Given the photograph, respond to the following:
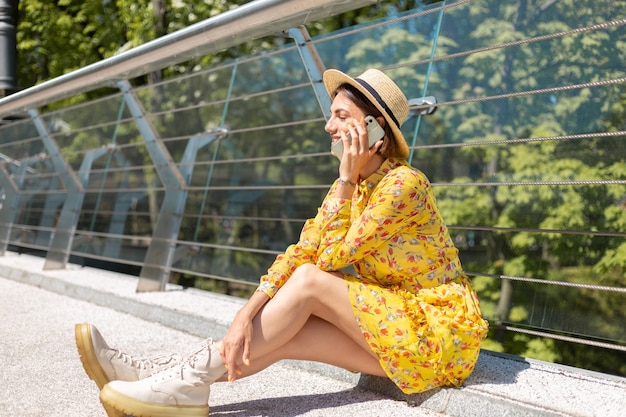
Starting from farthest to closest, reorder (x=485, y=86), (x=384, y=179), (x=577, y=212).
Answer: (x=485, y=86), (x=577, y=212), (x=384, y=179)

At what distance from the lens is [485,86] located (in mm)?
4008

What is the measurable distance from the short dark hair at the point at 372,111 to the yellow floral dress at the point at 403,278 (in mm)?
52

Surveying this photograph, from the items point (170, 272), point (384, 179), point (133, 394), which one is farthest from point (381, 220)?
point (170, 272)

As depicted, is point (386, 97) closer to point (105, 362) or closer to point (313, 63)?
point (313, 63)

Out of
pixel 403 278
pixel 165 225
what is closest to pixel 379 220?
pixel 403 278

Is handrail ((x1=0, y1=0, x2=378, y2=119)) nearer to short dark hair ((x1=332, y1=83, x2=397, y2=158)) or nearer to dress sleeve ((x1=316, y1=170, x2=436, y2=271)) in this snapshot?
short dark hair ((x1=332, y1=83, x2=397, y2=158))

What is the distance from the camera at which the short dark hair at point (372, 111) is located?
2334 millimetres

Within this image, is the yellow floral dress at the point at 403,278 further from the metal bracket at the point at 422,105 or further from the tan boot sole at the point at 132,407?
the metal bracket at the point at 422,105

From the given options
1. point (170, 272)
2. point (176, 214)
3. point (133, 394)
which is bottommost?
point (133, 394)

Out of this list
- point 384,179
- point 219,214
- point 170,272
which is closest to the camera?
point 384,179

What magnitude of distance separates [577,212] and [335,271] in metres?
1.65

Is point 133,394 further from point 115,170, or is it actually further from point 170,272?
point 115,170

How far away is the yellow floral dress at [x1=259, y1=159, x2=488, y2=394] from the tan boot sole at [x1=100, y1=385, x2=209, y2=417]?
46 cm

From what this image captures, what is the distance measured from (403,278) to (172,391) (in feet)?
2.73
